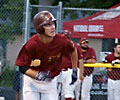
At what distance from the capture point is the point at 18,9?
962cm

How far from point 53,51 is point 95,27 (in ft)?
12.4

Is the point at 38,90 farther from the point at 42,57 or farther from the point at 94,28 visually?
the point at 94,28

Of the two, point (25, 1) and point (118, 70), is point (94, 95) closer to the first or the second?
point (118, 70)

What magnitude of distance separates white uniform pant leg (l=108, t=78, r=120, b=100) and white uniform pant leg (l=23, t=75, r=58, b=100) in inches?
144

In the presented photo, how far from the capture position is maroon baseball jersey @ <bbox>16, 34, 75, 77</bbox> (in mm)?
6477

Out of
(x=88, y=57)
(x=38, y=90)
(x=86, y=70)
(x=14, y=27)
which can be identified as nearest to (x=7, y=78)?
(x=14, y=27)

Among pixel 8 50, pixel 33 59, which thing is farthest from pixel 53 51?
pixel 8 50

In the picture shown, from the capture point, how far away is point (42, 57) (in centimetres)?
653

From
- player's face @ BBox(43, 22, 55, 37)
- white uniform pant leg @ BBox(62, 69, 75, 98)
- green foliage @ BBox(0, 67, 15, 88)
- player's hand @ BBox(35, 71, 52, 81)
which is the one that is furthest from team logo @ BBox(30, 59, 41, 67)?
green foliage @ BBox(0, 67, 15, 88)

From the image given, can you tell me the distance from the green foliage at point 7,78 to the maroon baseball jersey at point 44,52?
3584 mm

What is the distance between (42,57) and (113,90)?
3.98 meters

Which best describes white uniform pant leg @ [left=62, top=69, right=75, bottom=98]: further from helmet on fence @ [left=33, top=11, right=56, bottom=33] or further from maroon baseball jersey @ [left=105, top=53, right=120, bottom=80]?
helmet on fence @ [left=33, top=11, right=56, bottom=33]

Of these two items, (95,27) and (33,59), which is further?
(95,27)

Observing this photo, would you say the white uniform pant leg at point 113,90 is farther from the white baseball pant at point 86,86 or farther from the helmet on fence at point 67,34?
the helmet on fence at point 67,34
